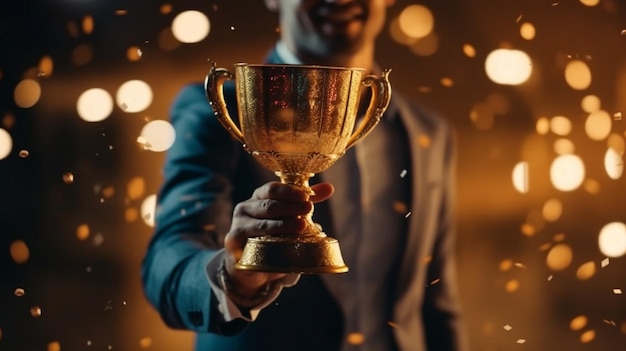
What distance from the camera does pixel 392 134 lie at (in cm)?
279

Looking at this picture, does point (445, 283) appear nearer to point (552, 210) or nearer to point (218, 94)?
point (552, 210)

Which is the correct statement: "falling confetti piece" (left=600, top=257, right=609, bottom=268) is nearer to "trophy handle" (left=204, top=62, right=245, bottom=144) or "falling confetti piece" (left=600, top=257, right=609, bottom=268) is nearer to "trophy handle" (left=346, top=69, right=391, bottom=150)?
"trophy handle" (left=346, top=69, right=391, bottom=150)

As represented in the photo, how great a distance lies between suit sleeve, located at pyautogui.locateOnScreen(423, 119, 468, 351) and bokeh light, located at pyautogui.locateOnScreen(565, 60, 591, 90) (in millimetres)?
302

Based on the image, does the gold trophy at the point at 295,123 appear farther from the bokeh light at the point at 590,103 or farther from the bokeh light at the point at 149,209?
the bokeh light at the point at 590,103

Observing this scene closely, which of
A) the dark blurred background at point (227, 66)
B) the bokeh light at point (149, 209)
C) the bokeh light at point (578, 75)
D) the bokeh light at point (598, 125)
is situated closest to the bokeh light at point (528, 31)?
the dark blurred background at point (227, 66)

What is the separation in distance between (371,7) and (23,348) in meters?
1.03

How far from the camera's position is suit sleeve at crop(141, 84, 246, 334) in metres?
2.69

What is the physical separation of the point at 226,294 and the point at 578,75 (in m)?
0.98

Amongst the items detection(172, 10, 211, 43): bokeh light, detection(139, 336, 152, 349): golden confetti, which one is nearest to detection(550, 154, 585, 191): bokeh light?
detection(172, 10, 211, 43): bokeh light

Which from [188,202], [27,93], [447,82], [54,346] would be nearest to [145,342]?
[54,346]

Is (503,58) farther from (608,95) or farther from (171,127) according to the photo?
(171,127)

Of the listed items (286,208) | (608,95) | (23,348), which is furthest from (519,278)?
(23,348)

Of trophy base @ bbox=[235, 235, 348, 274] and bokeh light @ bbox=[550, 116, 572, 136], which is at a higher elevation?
bokeh light @ bbox=[550, 116, 572, 136]

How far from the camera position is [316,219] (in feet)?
8.95
